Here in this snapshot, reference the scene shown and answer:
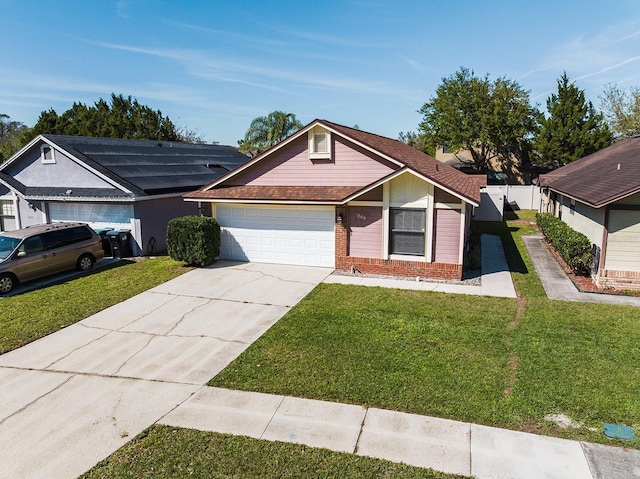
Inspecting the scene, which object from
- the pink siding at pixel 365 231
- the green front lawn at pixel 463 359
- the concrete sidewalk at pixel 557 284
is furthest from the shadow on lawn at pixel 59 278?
the concrete sidewalk at pixel 557 284

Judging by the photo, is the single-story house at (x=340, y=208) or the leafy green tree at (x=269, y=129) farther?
the leafy green tree at (x=269, y=129)

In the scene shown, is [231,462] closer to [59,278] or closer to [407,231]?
[407,231]

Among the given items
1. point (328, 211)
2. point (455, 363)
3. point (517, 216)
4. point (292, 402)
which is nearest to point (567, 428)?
point (455, 363)

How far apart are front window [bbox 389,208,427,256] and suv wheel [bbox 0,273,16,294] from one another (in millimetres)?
11451

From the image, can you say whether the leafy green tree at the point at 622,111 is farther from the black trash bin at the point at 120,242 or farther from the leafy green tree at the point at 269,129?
the black trash bin at the point at 120,242

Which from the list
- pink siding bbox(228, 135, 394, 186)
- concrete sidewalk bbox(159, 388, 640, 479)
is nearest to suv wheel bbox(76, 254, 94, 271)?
pink siding bbox(228, 135, 394, 186)

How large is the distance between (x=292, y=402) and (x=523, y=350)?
4570mm

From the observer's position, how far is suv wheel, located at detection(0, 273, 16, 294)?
41.4ft

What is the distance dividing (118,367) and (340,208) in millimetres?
8302

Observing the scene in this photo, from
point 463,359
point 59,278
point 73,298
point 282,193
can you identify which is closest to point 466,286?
point 463,359

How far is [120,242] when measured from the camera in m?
16.8

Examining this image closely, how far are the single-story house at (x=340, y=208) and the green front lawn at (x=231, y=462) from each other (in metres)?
8.72

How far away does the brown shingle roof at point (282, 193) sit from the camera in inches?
561

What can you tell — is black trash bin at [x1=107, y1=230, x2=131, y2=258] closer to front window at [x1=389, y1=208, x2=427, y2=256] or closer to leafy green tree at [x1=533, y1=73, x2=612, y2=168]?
front window at [x1=389, y1=208, x2=427, y2=256]
